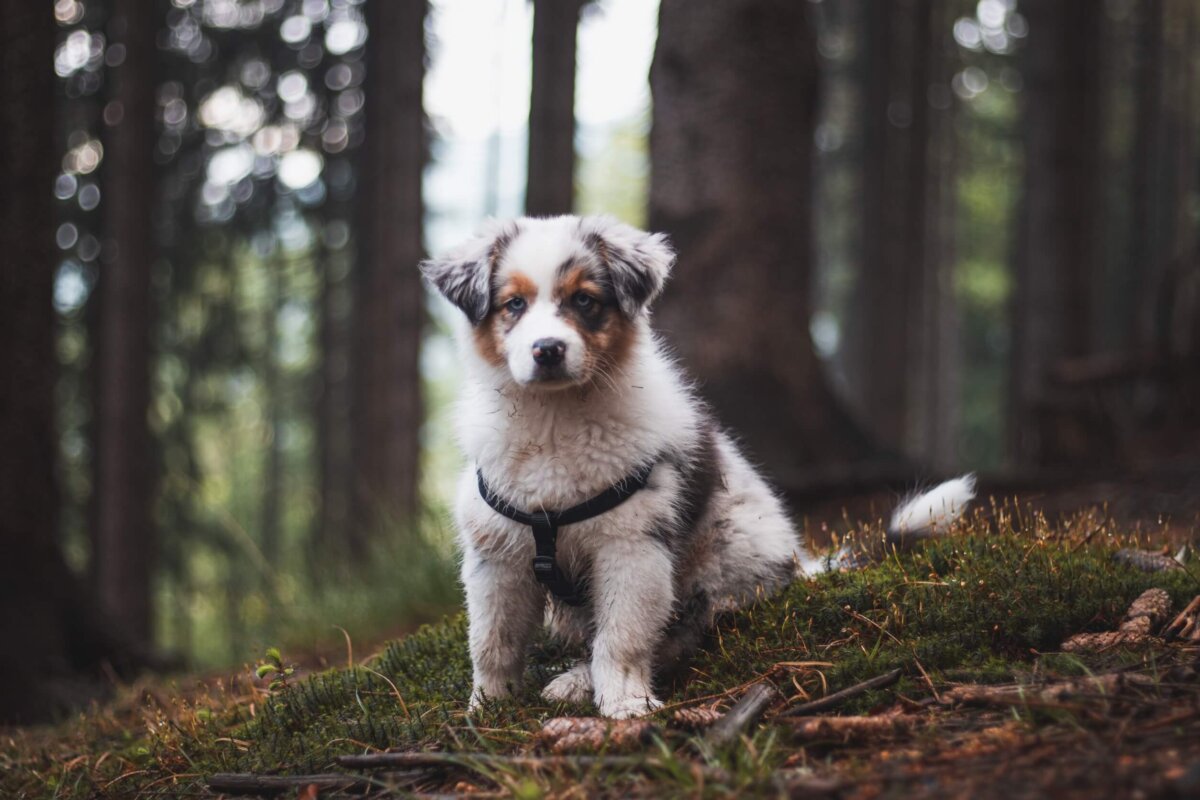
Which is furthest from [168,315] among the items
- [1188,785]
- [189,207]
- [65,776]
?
[1188,785]

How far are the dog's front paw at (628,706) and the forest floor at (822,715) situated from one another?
10 cm

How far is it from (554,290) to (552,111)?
31.1 ft

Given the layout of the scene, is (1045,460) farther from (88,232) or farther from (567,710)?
(88,232)

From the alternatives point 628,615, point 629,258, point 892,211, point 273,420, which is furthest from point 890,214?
point 628,615

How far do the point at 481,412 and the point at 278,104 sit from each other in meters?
13.5

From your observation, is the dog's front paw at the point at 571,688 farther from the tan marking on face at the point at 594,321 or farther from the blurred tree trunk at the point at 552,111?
the blurred tree trunk at the point at 552,111

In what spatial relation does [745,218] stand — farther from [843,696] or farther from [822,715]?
[822,715]

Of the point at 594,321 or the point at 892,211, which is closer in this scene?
the point at 594,321

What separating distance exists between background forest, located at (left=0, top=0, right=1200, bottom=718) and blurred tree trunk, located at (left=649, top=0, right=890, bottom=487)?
0.03 m

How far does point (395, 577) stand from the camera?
798 centimetres

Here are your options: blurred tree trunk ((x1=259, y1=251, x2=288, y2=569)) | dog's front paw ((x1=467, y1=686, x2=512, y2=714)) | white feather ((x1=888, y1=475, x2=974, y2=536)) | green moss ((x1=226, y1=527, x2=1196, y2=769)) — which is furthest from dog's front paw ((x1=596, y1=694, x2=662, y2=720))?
blurred tree trunk ((x1=259, y1=251, x2=288, y2=569))

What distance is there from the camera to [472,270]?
4414mm

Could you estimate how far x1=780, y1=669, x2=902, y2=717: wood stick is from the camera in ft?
11.6

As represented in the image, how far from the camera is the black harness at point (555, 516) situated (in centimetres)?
404
